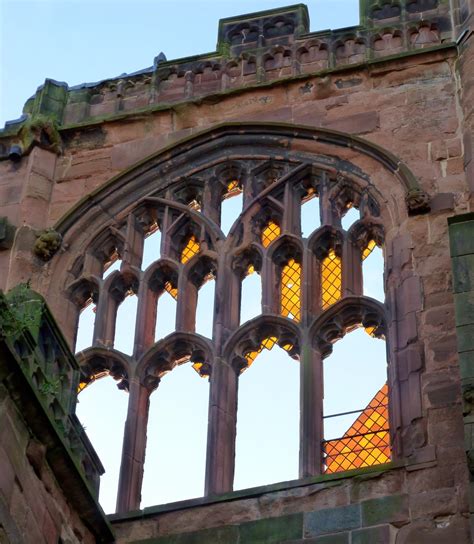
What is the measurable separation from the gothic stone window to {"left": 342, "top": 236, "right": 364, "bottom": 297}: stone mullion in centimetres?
1

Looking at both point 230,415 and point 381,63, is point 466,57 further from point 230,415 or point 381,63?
point 230,415

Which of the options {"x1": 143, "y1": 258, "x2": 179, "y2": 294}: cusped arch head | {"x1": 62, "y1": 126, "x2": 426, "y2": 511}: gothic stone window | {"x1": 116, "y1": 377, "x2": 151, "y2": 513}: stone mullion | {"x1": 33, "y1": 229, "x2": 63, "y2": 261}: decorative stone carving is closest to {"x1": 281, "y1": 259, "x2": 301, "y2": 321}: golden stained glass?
{"x1": 62, "y1": 126, "x2": 426, "y2": 511}: gothic stone window

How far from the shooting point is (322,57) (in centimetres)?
2041

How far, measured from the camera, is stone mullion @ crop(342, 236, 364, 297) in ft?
58.6

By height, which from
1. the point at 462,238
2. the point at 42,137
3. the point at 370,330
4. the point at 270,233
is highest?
the point at 42,137

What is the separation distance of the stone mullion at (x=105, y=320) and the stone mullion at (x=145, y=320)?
1.01 ft

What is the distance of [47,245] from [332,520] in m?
5.09

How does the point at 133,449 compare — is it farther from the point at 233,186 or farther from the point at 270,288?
the point at 233,186

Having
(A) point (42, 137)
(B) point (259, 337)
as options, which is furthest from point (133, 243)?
(B) point (259, 337)

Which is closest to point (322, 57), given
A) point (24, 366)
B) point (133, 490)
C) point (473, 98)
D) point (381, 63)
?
point (381, 63)

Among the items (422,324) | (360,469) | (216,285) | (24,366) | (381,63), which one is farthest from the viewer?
(381,63)

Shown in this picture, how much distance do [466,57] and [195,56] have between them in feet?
10.7

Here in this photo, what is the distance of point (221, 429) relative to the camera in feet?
55.7

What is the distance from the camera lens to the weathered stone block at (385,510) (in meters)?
15.4
